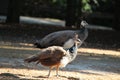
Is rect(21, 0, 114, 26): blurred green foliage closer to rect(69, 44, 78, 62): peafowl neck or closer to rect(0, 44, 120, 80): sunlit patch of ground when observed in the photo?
rect(0, 44, 120, 80): sunlit patch of ground

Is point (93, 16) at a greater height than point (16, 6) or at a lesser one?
lesser

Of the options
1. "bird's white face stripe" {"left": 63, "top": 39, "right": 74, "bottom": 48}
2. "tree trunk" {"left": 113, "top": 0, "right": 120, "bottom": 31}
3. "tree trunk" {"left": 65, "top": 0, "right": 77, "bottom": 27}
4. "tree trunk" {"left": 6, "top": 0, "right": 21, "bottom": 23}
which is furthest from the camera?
"tree trunk" {"left": 113, "top": 0, "right": 120, "bottom": 31}

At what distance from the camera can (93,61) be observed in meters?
13.4

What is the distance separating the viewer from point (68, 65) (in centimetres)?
1221

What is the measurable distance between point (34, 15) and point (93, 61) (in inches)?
1083

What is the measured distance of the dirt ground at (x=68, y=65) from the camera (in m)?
10.4

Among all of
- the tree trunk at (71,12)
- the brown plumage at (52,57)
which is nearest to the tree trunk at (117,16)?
the tree trunk at (71,12)

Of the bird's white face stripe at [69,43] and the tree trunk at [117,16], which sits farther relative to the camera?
the tree trunk at [117,16]

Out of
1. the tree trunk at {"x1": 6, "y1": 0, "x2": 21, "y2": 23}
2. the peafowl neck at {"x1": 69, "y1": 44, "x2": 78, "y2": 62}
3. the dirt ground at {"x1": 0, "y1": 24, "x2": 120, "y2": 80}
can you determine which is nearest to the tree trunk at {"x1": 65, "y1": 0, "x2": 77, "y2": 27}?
the tree trunk at {"x1": 6, "y1": 0, "x2": 21, "y2": 23}

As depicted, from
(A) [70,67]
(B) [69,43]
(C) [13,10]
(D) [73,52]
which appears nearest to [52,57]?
(D) [73,52]

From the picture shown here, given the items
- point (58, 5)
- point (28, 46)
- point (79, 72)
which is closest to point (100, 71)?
point (79, 72)

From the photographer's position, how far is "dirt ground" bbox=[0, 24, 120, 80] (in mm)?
10359

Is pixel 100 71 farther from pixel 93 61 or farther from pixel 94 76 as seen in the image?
pixel 93 61

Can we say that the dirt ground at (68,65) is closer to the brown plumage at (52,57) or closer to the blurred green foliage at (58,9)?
the brown plumage at (52,57)
